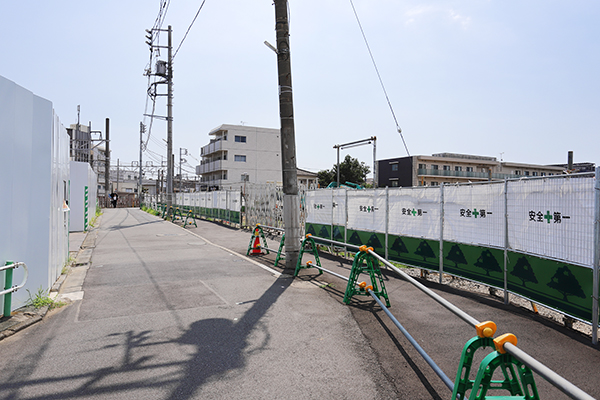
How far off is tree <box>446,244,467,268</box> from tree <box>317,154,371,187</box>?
152 feet

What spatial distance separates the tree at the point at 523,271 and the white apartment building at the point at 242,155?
49.6 metres

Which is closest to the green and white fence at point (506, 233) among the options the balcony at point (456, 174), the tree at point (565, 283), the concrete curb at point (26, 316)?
the tree at point (565, 283)

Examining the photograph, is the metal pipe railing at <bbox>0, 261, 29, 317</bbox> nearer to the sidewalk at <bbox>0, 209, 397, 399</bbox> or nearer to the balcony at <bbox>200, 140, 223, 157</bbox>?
the sidewalk at <bbox>0, 209, 397, 399</bbox>

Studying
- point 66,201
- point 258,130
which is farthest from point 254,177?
point 66,201

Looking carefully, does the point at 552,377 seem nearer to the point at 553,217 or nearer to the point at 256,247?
the point at 553,217

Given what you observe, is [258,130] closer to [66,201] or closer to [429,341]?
[66,201]

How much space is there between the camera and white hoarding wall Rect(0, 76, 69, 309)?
5.61 m

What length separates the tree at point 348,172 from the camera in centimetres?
5600

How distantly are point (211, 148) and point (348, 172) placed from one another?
70.6 ft

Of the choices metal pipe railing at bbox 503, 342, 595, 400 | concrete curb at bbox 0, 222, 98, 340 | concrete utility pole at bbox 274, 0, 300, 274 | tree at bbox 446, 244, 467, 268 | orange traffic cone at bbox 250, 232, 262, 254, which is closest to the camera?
metal pipe railing at bbox 503, 342, 595, 400

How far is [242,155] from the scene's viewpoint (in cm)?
5794

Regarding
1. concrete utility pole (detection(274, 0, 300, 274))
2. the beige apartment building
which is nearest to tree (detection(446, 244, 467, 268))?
concrete utility pole (detection(274, 0, 300, 274))

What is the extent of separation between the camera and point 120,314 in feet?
20.5

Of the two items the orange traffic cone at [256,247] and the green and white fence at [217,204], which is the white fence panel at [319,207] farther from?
the green and white fence at [217,204]
